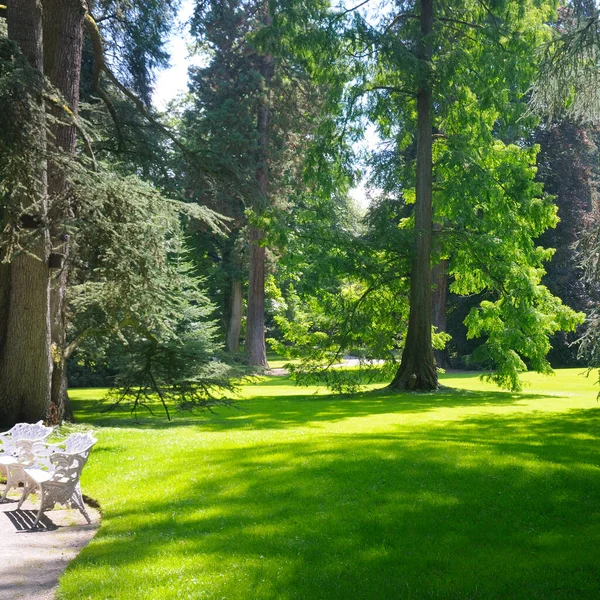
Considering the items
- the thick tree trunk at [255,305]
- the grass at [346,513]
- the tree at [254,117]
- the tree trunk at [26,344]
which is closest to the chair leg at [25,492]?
the grass at [346,513]

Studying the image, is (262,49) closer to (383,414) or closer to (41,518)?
(383,414)

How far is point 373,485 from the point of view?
29.8 ft

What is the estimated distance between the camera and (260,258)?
36625 millimetres

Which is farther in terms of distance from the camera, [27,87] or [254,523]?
[27,87]

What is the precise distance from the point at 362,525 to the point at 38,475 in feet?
12.3

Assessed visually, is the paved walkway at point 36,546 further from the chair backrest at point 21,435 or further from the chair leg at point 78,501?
the chair backrest at point 21,435

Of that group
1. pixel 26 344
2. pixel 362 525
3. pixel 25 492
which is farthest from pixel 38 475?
pixel 26 344

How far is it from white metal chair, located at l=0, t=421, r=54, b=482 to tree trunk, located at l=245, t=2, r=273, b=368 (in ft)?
78.8

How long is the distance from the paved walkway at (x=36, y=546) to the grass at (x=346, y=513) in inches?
8.2

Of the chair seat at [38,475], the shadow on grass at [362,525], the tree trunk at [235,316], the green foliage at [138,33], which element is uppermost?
the green foliage at [138,33]

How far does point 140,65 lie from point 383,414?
34.8ft

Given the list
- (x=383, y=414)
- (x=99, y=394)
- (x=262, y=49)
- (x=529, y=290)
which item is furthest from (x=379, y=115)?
(x=99, y=394)

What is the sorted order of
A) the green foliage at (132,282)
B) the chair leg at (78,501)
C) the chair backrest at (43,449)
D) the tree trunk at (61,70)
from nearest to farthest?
the chair leg at (78,501), the chair backrest at (43,449), the green foliage at (132,282), the tree trunk at (61,70)

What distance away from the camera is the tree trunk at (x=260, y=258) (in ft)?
115
